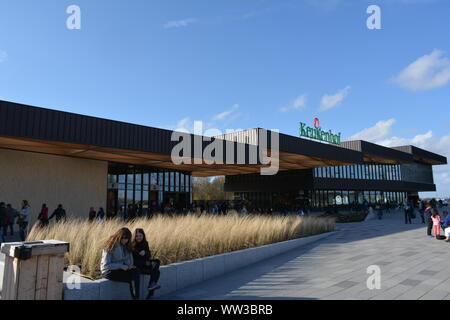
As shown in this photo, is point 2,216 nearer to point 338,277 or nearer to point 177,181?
point 338,277

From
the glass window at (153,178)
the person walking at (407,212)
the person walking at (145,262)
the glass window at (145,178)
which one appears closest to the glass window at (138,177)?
the glass window at (145,178)

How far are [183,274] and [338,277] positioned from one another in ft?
11.1

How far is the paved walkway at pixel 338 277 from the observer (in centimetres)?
565

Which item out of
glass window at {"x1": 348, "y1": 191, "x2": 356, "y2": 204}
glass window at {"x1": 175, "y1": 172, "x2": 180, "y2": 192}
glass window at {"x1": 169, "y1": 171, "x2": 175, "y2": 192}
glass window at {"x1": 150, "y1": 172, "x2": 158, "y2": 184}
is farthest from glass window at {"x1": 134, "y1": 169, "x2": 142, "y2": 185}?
glass window at {"x1": 348, "y1": 191, "x2": 356, "y2": 204}

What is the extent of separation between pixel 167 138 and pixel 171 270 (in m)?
10.2

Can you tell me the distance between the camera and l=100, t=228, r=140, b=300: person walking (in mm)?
4926

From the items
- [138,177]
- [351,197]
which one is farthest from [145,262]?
[351,197]

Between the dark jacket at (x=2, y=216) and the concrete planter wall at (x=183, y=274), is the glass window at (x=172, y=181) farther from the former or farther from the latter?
the concrete planter wall at (x=183, y=274)

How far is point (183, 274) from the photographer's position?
6402mm

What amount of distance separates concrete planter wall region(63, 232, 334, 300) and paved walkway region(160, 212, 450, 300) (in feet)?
0.72

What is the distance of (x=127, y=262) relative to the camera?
5160mm

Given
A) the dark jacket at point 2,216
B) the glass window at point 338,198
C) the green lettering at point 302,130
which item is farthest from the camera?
the glass window at point 338,198

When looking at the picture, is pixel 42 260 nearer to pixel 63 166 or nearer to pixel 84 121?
pixel 84 121

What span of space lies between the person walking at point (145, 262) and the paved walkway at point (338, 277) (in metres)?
0.61
